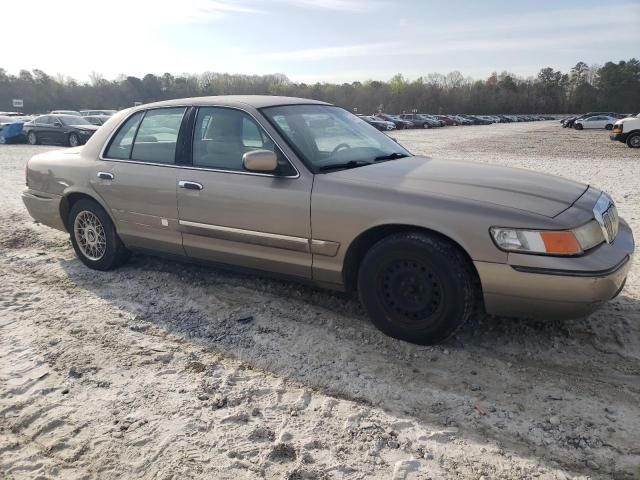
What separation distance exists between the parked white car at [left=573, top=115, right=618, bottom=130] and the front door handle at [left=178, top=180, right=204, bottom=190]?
43704mm

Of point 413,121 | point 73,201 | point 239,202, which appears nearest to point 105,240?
point 73,201

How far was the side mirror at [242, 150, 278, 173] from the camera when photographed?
3541mm

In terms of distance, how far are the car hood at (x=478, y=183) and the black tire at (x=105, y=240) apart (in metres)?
2.42

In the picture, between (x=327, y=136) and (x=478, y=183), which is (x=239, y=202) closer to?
(x=327, y=136)

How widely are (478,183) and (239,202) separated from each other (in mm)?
1710

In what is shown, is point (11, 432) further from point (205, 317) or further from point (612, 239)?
point (612, 239)

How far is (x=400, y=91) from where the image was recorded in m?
102

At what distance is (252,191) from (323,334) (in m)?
1.16

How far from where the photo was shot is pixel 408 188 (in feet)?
10.8

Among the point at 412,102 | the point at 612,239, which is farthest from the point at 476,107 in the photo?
the point at 612,239

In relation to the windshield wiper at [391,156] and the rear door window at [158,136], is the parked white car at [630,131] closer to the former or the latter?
the windshield wiper at [391,156]

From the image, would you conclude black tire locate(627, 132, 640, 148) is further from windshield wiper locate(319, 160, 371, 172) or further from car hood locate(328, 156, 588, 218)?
windshield wiper locate(319, 160, 371, 172)

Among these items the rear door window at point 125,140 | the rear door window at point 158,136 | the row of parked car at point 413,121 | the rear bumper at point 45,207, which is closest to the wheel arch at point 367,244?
the rear door window at point 158,136

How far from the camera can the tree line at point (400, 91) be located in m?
72.4
